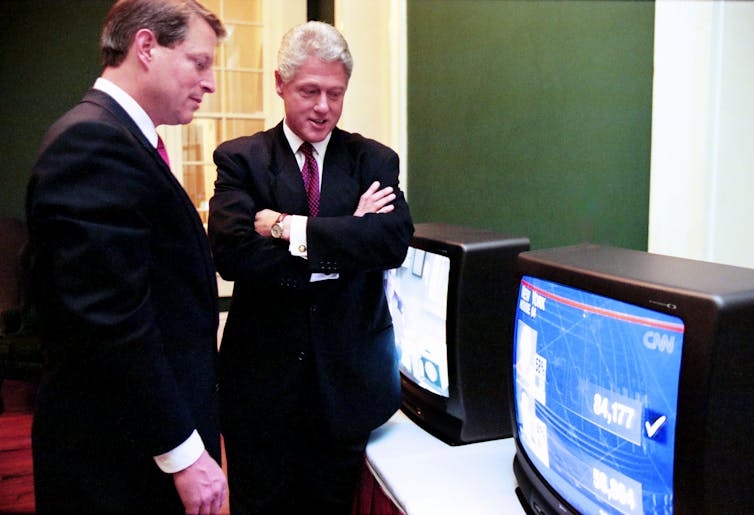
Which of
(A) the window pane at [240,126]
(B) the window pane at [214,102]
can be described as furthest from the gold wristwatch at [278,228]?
(B) the window pane at [214,102]

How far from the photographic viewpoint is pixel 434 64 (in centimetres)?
246

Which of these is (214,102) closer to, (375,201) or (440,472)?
(375,201)

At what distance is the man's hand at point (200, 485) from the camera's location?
1.12 meters

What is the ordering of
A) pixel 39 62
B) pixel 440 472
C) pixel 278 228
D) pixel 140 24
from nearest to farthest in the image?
pixel 140 24 < pixel 440 472 < pixel 278 228 < pixel 39 62

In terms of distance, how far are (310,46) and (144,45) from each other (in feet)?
1.47

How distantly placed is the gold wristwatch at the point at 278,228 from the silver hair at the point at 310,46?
327 millimetres

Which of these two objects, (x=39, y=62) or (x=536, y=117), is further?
(x=39, y=62)

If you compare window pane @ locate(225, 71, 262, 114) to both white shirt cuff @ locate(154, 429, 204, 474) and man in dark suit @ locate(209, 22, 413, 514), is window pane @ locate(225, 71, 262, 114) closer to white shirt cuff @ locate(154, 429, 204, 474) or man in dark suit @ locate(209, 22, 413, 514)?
man in dark suit @ locate(209, 22, 413, 514)

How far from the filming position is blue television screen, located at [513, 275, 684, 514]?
2.76ft

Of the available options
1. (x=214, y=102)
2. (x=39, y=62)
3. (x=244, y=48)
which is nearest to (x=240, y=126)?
(x=214, y=102)

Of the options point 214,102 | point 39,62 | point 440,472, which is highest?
point 39,62

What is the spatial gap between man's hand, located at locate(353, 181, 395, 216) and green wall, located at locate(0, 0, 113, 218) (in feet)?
11.3

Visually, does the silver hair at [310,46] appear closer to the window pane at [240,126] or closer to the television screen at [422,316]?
the television screen at [422,316]

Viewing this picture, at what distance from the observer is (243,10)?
14.8 feet
